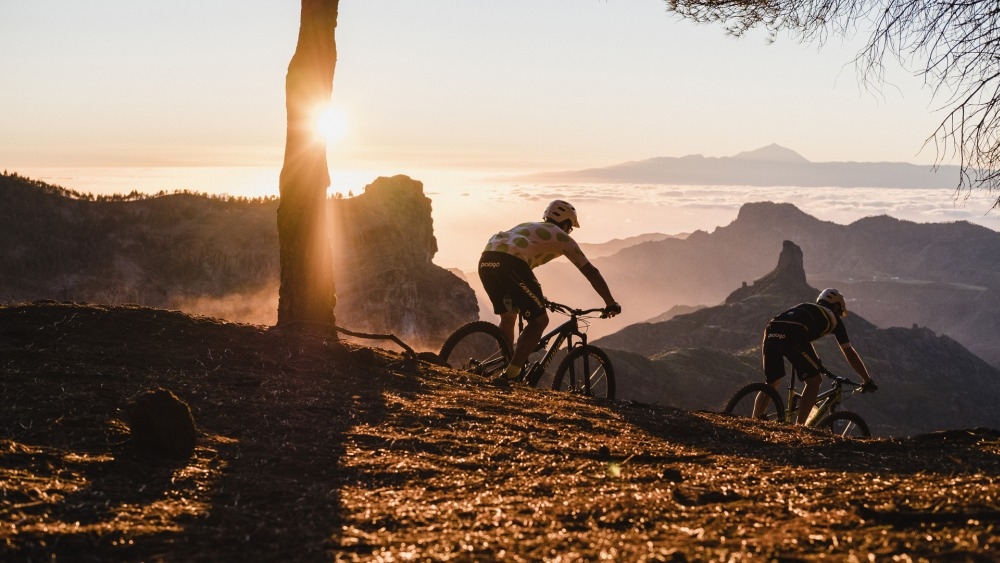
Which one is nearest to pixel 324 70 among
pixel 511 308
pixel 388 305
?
pixel 511 308

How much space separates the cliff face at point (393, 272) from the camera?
60.5 meters

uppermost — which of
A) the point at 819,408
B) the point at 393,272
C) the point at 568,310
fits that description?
the point at 568,310

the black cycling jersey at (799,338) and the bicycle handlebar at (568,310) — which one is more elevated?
the bicycle handlebar at (568,310)

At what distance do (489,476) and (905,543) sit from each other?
2.59 meters

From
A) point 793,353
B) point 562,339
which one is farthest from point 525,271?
point 793,353

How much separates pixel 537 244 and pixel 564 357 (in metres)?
1.83

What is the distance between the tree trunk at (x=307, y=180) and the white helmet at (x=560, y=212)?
3.22 meters

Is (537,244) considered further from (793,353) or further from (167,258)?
(167,258)

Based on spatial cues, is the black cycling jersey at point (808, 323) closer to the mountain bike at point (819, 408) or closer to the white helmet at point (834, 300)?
the white helmet at point (834, 300)

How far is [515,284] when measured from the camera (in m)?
10.5

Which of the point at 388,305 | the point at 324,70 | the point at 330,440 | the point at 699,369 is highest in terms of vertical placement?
the point at 324,70

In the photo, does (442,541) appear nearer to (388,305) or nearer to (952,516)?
(952,516)

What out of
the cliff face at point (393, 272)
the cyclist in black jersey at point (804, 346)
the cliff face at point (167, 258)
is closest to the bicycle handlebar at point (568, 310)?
the cyclist in black jersey at point (804, 346)

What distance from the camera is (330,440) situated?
6.50 m
